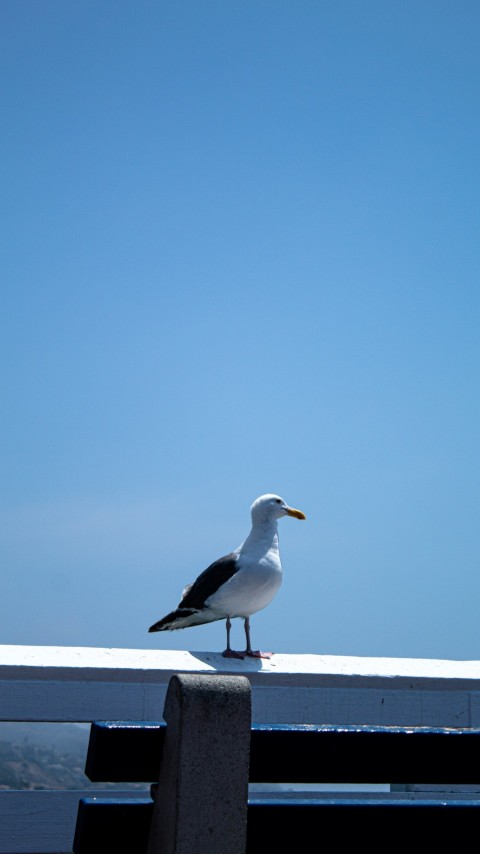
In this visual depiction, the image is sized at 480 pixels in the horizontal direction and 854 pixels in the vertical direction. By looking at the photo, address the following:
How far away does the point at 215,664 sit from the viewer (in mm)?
4109

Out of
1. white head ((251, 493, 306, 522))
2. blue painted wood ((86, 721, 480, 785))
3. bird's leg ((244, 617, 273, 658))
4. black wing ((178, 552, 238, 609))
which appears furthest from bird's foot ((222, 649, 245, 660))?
blue painted wood ((86, 721, 480, 785))

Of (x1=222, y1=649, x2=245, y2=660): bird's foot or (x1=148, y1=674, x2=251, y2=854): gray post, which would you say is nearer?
(x1=148, y1=674, x2=251, y2=854): gray post

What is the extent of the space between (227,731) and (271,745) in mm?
143

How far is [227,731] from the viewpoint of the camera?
1.90m

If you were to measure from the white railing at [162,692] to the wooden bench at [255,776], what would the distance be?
146 centimetres

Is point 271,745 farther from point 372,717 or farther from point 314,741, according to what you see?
point 372,717

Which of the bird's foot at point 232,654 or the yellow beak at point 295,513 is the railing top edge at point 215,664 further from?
the yellow beak at point 295,513

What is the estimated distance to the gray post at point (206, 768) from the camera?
6.15 ft

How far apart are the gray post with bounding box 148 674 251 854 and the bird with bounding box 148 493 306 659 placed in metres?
3.77

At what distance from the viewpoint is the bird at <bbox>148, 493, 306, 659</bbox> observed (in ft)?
19.4

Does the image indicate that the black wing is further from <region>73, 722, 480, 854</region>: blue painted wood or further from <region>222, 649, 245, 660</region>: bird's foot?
<region>73, 722, 480, 854</region>: blue painted wood

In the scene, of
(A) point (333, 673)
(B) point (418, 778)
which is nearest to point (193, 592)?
(A) point (333, 673)

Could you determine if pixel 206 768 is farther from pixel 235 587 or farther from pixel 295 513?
pixel 295 513

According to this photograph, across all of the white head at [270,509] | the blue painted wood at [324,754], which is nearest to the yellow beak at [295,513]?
the white head at [270,509]
